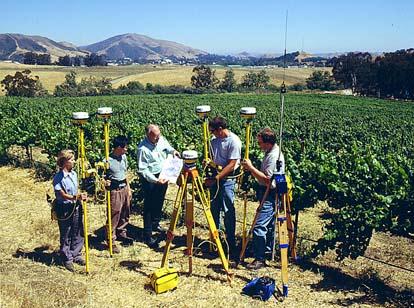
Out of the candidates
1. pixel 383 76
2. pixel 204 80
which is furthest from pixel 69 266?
pixel 204 80

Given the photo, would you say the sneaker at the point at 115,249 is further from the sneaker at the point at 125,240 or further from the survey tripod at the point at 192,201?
the survey tripod at the point at 192,201

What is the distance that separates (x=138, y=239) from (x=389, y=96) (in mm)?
68909

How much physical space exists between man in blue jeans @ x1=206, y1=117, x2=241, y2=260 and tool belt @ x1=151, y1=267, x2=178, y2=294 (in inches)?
52.0

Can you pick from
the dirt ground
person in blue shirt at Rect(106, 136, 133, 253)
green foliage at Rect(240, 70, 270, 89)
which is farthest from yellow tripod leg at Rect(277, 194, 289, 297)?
green foliage at Rect(240, 70, 270, 89)

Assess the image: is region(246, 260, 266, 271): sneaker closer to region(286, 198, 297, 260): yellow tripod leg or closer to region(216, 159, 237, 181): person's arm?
region(286, 198, 297, 260): yellow tripod leg

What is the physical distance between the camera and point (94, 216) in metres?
9.54

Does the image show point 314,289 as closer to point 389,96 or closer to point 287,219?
point 287,219

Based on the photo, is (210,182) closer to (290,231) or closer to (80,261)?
(290,231)

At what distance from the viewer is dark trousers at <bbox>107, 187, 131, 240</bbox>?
7574 millimetres

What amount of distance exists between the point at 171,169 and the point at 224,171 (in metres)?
0.90

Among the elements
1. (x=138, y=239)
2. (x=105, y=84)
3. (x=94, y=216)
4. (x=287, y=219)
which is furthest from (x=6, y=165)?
(x=105, y=84)

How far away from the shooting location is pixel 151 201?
7.88 meters

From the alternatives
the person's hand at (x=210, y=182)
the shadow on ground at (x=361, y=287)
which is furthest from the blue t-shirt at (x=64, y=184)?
the shadow on ground at (x=361, y=287)

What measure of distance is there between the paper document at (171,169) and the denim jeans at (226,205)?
0.63 metres
